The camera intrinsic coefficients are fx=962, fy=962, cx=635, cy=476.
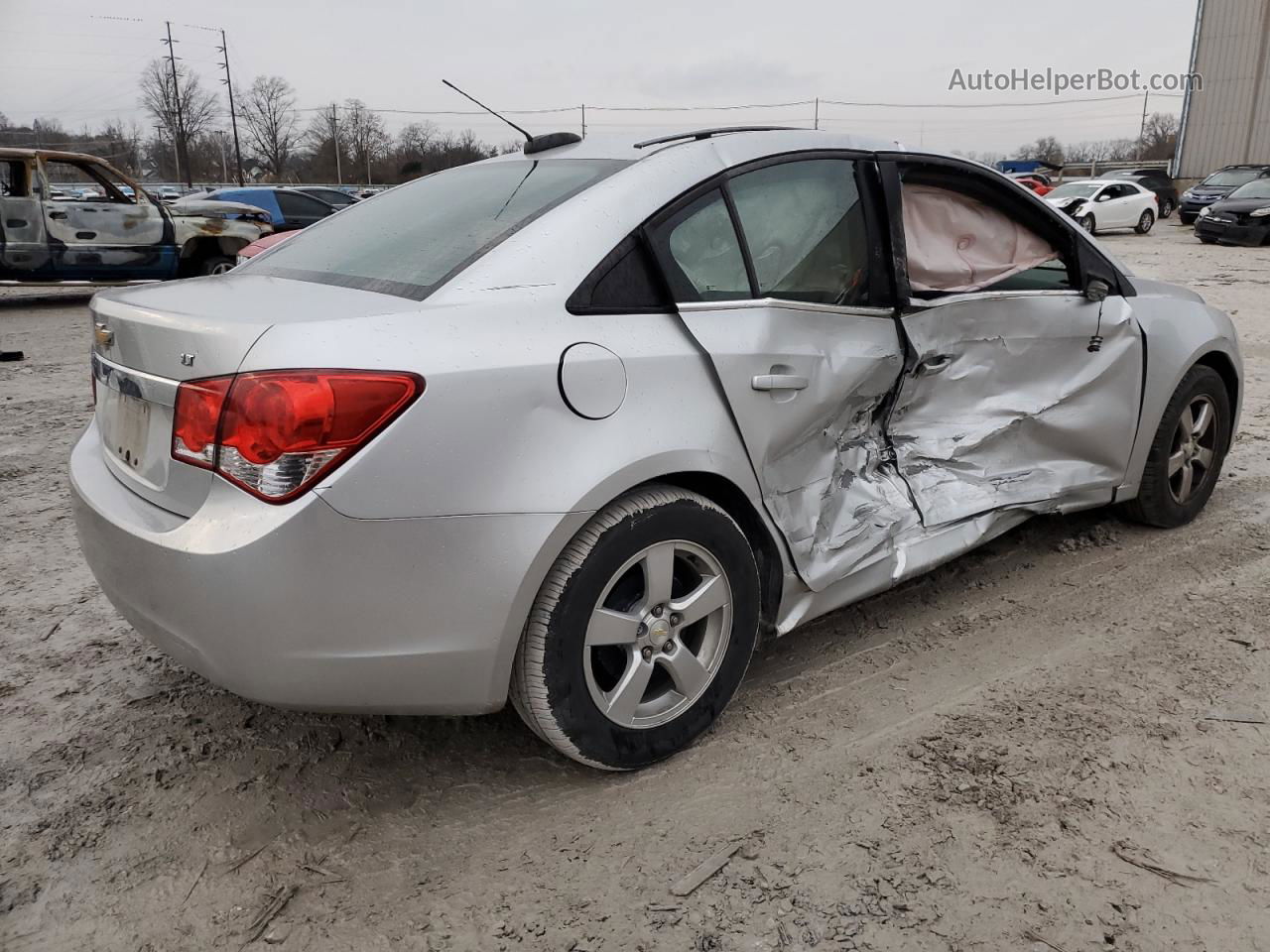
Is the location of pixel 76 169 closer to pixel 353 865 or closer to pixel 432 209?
pixel 432 209

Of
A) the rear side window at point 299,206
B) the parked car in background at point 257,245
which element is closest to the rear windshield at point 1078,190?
the rear side window at point 299,206

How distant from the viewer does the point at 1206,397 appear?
4.02m

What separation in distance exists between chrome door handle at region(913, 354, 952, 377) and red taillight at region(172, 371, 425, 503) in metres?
1.75

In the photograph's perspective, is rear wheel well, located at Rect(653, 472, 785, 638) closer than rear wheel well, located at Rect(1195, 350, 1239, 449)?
Yes

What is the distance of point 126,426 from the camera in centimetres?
231

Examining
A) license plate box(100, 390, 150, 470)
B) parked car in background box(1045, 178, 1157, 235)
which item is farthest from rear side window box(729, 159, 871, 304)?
parked car in background box(1045, 178, 1157, 235)

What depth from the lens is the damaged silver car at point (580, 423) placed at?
6.36 ft

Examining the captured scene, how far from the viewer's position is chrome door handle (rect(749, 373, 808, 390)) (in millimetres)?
Result: 2512

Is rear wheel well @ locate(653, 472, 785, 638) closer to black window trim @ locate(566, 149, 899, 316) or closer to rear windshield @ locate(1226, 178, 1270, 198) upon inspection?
black window trim @ locate(566, 149, 899, 316)

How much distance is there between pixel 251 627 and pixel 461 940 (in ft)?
2.49

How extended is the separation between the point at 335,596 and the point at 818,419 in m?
1.44

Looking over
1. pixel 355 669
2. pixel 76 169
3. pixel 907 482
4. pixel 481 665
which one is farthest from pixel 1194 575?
pixel 76 169

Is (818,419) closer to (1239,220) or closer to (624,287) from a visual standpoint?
(624,287)

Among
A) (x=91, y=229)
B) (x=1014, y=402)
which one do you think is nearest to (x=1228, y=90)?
(x=91, y=229)
